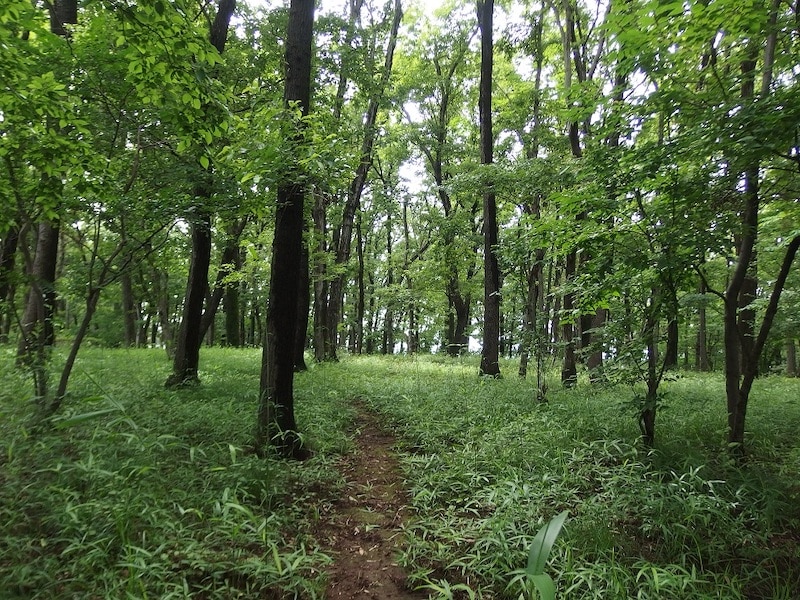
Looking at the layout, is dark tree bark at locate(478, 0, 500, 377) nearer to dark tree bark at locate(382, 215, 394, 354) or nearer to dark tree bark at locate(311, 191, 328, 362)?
dark tree bark at locate(311, 191, 328, 362)

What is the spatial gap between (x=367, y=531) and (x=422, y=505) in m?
0.62

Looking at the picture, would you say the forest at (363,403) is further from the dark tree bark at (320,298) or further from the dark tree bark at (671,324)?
the dark tree bark at (320,298)

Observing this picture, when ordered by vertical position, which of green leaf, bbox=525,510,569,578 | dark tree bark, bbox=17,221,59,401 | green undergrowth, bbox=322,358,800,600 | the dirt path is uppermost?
dark tree bark, bbox=17,221,59,401

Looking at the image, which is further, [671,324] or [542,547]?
[671,324]

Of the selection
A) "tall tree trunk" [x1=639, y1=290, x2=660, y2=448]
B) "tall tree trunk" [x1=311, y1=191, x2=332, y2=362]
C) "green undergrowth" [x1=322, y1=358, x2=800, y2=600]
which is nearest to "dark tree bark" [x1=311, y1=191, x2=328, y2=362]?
"tall tree trunk" [x1=311, y1=191, x2=332, y2=362]

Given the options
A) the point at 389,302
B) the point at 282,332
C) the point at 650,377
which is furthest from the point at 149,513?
the point at 389,302

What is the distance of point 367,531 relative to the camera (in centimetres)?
371

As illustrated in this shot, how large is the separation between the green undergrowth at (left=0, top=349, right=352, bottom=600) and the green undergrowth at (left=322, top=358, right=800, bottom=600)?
39.4 inches

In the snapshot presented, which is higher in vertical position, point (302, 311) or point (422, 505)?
point (302, 311)

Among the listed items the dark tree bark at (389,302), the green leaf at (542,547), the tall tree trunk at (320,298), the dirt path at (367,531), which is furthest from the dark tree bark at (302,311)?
the dark tree bark at (389,302)

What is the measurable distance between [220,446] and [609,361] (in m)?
4.69

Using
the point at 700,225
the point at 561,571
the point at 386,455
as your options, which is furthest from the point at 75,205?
the point at 700,225

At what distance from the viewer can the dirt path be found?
2980 millimetres

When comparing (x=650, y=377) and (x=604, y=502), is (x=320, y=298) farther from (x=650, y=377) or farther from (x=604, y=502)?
(x=604, y=502)
